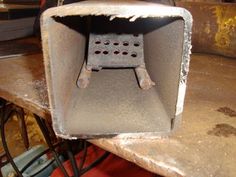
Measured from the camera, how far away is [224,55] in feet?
3.43

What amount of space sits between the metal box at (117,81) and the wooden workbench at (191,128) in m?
0.03

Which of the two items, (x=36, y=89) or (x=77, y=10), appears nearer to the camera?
(x=77, y=10)

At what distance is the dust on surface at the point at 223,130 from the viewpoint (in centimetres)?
53

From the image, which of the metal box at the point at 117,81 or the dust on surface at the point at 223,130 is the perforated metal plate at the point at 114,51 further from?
the dust on surface at the point at 223,130

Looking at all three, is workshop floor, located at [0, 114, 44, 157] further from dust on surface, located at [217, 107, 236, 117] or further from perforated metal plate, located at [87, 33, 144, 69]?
dust on surface, located at [217, 107, 236, 117]

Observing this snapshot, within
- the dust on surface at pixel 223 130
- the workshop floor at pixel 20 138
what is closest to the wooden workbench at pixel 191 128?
the dust on surface at pixel 223 130

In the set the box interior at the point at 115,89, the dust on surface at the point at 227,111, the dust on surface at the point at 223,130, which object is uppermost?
the box interior at the point at 115,89

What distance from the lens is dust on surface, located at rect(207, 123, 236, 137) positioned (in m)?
0.53

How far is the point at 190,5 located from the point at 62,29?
703 millimetres

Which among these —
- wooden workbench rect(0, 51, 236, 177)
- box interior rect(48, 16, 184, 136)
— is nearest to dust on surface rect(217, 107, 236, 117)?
wooden workbench rect(0, 51, 236, 177)

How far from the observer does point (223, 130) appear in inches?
21.2

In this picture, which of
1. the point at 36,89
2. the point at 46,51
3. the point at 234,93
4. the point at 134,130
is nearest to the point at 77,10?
the point at 46,51

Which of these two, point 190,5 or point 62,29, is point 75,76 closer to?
point 62,29

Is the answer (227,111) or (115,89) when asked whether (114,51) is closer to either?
(115,89)
